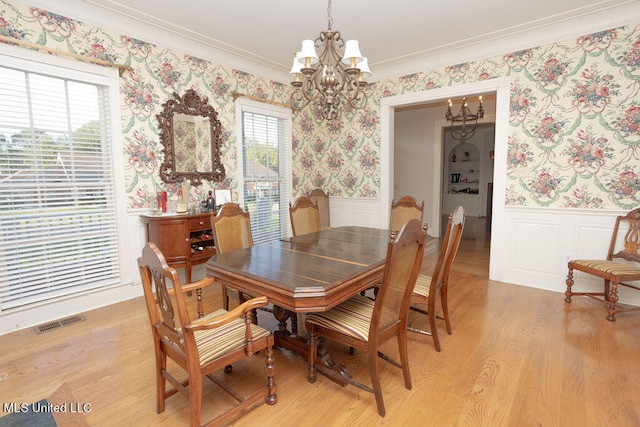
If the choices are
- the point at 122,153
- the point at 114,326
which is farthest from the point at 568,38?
the point at 114,326

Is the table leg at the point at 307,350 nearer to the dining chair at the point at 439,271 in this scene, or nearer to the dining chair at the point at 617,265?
the dining chair at the point at 439,271

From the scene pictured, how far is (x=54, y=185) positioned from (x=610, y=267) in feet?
16.0

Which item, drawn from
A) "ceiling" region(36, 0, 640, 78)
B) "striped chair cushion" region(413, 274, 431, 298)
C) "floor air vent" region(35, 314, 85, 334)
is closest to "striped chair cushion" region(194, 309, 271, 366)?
"striped chair cushion" region(413, 274, 431, 298)

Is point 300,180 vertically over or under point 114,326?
over

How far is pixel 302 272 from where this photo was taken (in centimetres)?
180

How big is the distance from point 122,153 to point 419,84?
3614 mm

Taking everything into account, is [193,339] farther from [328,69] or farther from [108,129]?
[108,129]

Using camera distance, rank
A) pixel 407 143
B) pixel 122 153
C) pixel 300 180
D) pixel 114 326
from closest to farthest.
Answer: pixel 114 326 → pixel 122 153 → pixel 300 180 → pixel 407 143

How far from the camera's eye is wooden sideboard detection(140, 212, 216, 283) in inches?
125

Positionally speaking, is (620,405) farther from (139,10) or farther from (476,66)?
(139,10)

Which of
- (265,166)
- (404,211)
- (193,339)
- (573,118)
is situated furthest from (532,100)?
(193,339)

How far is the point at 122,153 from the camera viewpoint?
318cm

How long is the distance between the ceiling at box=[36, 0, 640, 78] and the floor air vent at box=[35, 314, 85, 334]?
8.72 feet

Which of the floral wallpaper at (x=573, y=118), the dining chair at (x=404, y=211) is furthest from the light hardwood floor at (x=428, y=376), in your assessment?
the floral wallpaper at (x=573, y=118)
